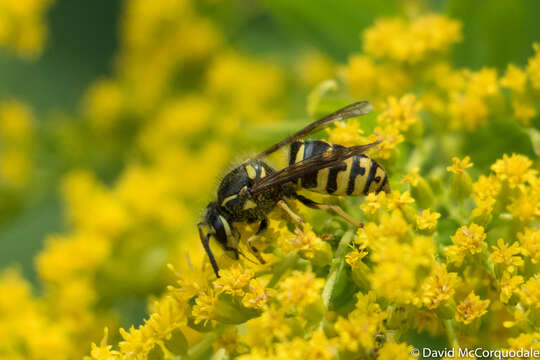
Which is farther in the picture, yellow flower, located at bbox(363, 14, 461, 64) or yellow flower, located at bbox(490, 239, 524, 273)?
yellow flower, located at bbox(363, 14, 461, 64)

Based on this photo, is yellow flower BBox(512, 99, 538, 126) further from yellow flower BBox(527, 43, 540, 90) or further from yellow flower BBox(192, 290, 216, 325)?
yellow flower BBox(192, 290, 216, 325)

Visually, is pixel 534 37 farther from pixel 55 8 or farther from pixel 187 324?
pixel 55 8

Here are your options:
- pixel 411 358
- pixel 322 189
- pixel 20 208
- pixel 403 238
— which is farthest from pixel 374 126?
pixel 20 208

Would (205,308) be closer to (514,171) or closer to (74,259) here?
(514,171)

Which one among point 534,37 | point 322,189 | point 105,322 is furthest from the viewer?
point 105,322

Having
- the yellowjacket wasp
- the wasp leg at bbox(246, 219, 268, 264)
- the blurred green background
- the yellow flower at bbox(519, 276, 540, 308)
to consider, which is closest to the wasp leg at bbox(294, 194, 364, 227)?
the yellowjacket wasp

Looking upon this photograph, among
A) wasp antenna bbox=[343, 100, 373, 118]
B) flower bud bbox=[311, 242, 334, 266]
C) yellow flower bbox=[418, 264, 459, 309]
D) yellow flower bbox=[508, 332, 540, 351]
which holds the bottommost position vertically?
yellow flower bbox=[508, 332, 540, 351]

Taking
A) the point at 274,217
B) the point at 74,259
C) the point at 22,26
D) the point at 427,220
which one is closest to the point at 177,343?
the point at 274,217

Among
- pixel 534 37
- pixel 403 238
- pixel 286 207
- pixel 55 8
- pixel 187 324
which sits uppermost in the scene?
pixel 55 8

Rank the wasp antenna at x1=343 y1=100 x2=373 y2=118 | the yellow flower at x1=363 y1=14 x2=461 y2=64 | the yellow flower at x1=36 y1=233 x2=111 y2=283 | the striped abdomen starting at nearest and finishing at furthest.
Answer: the striped abdomen → the wasp antenna at x1=343 y1=100 x2=373 y2=118 → the yellow flower at x1=363 y1=14 x2=461 y2=64 → the yellow flower at x1=36 y1=233 x2=111 y2=283
